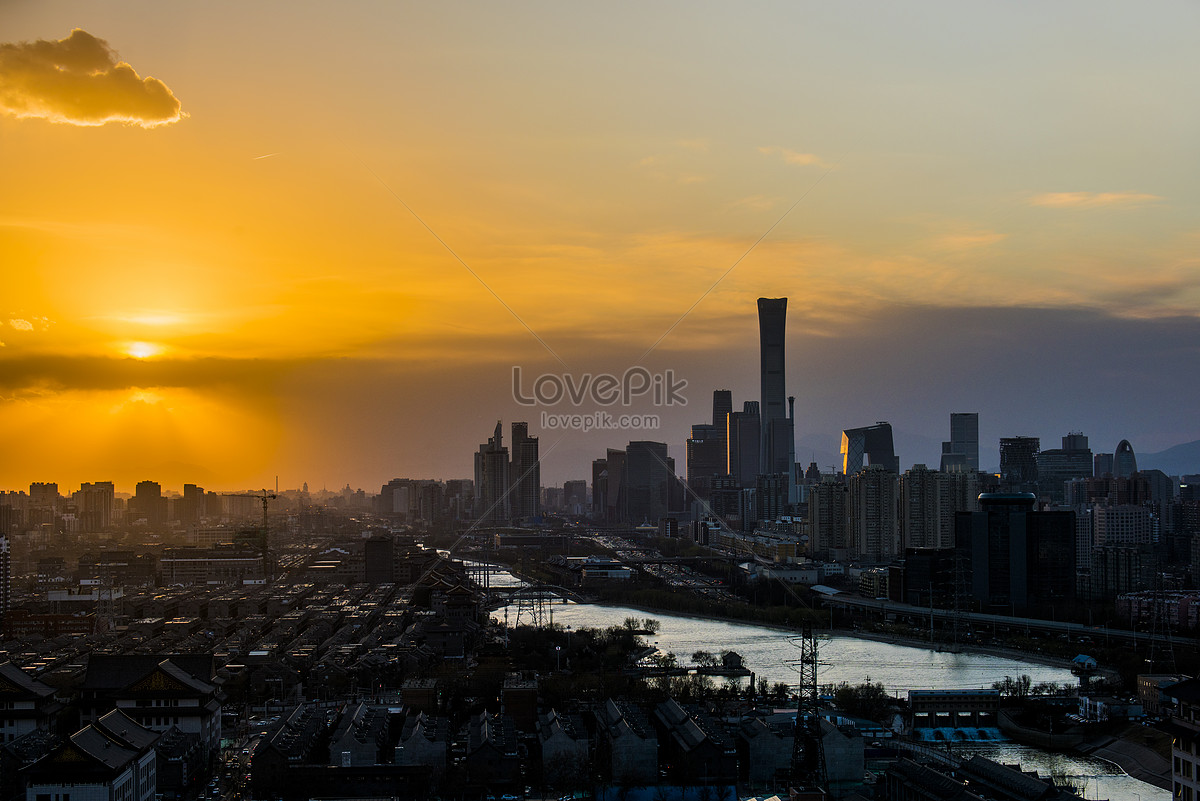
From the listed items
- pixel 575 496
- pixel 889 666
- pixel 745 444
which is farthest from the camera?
pixel 575 496

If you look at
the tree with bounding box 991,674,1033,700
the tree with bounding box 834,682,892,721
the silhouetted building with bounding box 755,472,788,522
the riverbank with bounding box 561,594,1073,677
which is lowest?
the riverbank with bounding box 561,594,1073,677

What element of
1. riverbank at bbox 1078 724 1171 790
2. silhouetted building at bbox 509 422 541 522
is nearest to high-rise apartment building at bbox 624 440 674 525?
silhouetted building at bbox 509 422 541 522

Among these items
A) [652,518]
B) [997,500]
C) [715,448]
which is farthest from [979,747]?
[715,448]

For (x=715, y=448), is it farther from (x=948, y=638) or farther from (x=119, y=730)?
(x=119, y=730)

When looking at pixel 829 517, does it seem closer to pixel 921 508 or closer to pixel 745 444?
pixel 921 508

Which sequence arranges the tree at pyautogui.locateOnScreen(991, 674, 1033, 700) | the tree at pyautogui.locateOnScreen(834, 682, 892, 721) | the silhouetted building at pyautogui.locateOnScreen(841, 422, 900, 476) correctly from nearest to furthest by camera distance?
the tree at pyautogui.locateOnScreen(834, 682, 892, 721) → the tree at pyautogui.locateOnScreen(991, 674, 1033, 700) → the silhouetted building at pyautogui.locateOnScreen(841, 422, 900, 476)

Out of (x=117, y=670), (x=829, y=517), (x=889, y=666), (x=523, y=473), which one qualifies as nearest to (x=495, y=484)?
(x=523, y=473)

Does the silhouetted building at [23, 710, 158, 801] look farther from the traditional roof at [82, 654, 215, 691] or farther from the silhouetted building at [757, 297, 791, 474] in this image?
the silhouetted building at [757, 297, 791, 474]
